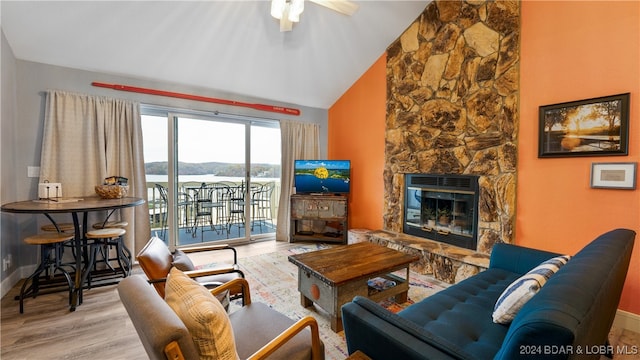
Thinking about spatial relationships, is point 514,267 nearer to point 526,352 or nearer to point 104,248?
point 526,352

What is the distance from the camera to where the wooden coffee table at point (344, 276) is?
6.88 feet

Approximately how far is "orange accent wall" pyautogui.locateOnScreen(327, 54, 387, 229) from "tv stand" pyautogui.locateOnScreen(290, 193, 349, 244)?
1.31ft

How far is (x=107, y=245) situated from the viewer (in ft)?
9.84

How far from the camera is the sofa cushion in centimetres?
124

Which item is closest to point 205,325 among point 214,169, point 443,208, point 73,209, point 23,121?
point 73,209

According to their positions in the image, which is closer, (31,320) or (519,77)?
(31,320)

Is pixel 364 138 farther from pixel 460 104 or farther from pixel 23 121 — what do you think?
pixel 23 121

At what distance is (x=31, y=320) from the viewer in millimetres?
2219

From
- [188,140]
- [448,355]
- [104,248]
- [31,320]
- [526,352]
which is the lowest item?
[31,320]

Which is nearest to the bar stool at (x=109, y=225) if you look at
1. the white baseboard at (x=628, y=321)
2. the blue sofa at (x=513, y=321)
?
the blue sofa at (x=513, y=321)

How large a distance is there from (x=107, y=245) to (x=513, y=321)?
3.74 meters

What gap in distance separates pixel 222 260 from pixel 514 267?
11.1 ft

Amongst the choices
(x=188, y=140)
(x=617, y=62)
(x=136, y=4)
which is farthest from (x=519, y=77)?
(x=188, y=140)

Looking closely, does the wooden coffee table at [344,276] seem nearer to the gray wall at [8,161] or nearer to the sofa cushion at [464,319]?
the sofa cushion at [464,319]
